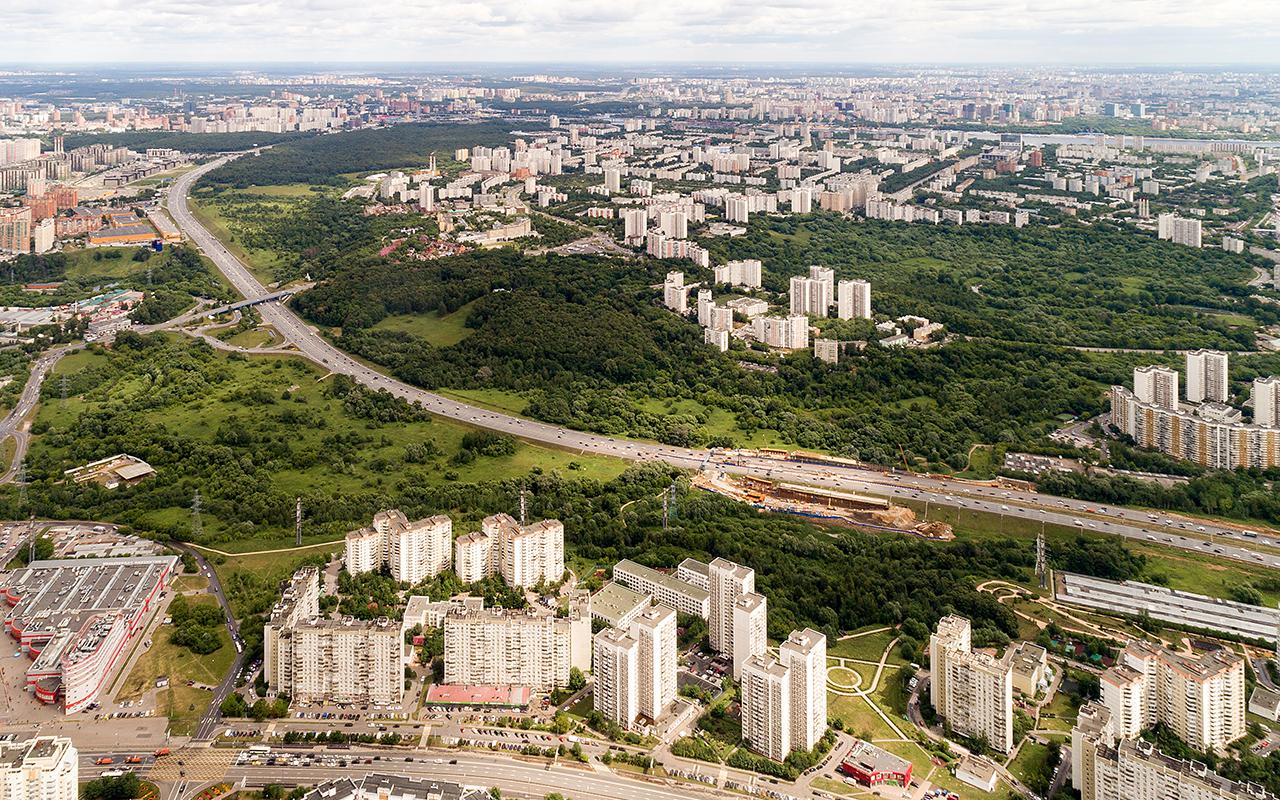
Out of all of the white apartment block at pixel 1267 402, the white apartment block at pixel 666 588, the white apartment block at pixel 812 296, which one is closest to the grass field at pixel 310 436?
the white apartment block at pixel 666 588

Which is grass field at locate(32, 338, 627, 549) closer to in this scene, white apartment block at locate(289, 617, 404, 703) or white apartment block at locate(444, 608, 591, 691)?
white apartment block at locate(289, 617, 404, 703)

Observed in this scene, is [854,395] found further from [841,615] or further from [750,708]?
[750,708]

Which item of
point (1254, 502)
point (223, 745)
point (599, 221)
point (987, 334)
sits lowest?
point (223, 745)

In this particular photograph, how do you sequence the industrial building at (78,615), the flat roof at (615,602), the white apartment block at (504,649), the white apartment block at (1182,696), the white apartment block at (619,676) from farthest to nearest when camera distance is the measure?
the flat roof at (615,602) < the white apartment block at (504,649) < the industrial building at (78,615) < the white apartment block at (619,676) < the white apartment block at (1182,696)

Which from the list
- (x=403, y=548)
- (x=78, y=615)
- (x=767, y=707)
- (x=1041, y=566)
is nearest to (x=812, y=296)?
(x=1041, y=566)

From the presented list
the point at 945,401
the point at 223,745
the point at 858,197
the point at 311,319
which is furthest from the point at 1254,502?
the point at 858,197

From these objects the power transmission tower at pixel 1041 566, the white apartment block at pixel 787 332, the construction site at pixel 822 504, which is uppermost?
the white apartment block at pixel 787 332

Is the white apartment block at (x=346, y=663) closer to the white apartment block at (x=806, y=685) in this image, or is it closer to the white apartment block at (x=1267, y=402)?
the white apartment block at (x=806, y=685)

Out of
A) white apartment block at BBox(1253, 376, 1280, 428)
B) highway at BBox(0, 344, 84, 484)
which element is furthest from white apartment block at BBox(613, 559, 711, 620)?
white apartment block at BBox(1253, 376, 1280, 428)
